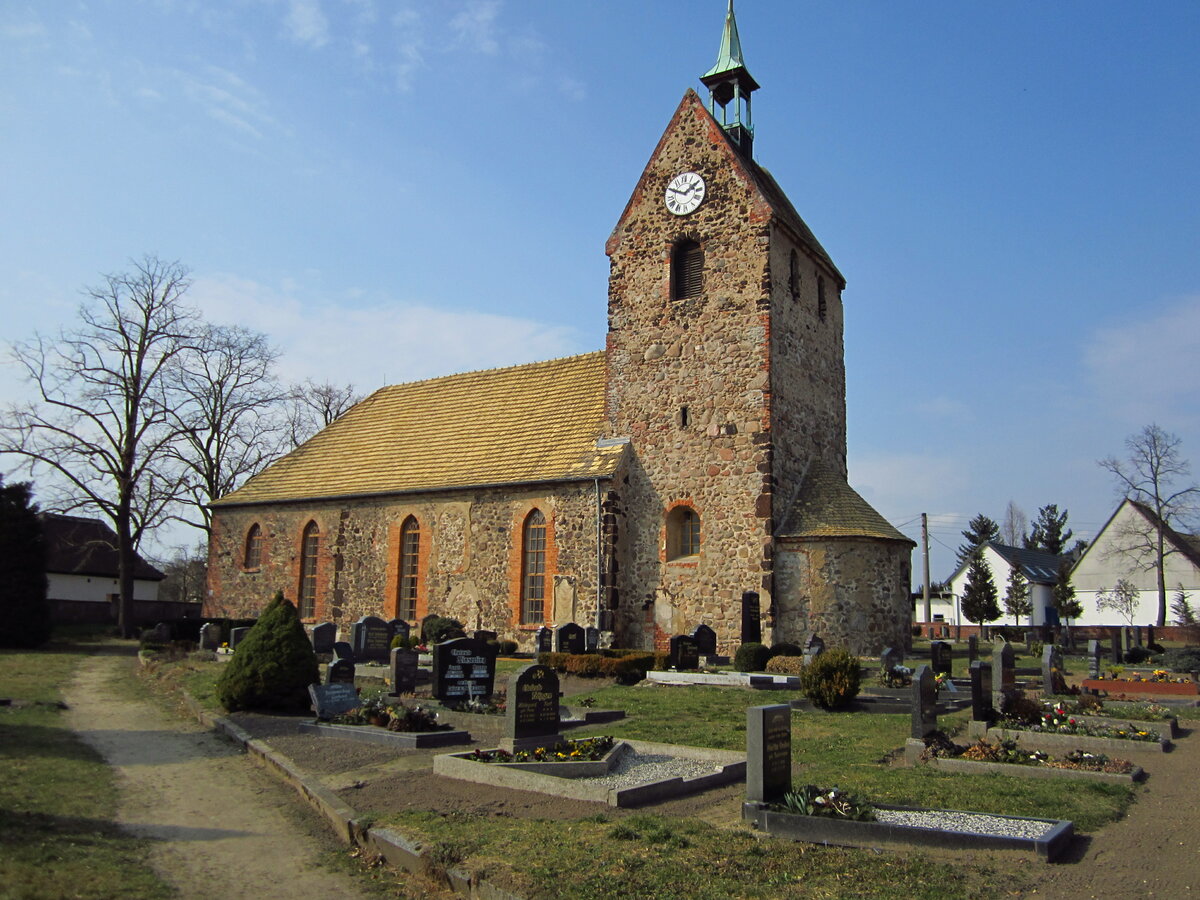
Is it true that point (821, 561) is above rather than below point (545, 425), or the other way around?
below

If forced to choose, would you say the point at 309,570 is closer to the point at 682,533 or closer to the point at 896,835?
the point at 682,533

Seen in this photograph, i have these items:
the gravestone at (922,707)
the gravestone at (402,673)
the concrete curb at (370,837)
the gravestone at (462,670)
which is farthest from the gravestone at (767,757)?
the gravestone at (402,673)

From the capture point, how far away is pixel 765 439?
24.0m

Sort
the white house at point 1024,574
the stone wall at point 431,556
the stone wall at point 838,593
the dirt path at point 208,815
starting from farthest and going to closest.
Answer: the white house at point 1024,574 → the stone wall at point 431,556 → the stone wall at point 838,593 → the dirt path at point 208,815

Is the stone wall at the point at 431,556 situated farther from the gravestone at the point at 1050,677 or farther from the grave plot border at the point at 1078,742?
the grave plot border at the point at 1078,742

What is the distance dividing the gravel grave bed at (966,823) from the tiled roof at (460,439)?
17.5 m

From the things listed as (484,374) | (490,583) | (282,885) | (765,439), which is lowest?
(282,885)

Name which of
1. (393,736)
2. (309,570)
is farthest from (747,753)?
(309,570)

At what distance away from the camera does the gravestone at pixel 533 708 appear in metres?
11.1

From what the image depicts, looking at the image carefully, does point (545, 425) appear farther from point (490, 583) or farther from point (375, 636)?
point (375, 636)

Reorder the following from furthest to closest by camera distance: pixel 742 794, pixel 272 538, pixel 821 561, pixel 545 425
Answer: pixel 272 538 < pixel 545 425 < pixel 821 561 < pixel 742 794

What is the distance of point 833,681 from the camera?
15.4 meters

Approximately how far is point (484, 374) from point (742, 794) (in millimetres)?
25528

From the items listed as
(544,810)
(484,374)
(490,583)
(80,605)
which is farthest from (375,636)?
(80,605)
